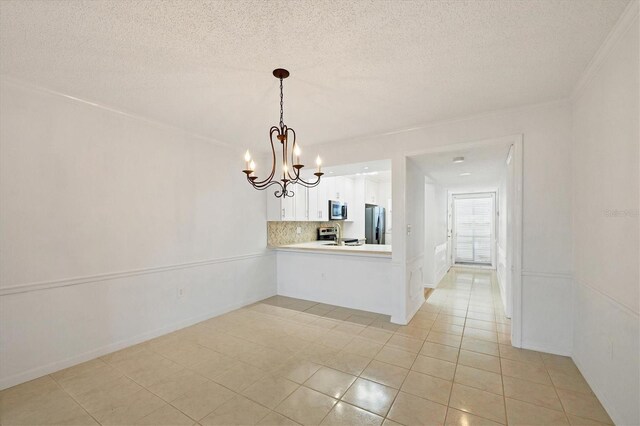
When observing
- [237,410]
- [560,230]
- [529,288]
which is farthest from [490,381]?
[237,410]

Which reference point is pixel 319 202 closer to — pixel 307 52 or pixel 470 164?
pixel 470 164

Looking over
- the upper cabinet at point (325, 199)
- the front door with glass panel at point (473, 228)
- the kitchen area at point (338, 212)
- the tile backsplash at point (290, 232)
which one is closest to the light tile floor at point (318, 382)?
the kitchen area at point (338, 212)

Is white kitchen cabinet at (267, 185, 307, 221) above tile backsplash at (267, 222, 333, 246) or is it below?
above

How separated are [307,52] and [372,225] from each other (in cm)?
577

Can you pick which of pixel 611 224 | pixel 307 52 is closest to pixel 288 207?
pixel 307 52

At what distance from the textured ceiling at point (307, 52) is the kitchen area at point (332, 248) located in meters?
1.61

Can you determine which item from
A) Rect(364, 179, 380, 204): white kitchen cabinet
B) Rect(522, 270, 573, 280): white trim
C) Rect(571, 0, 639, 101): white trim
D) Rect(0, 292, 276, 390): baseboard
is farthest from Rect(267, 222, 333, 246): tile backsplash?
Rect(571, 0, 639, 101): white trim

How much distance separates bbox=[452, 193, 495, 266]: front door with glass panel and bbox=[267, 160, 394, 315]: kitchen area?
10.1ft

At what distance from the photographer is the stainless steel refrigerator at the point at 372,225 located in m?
7.36

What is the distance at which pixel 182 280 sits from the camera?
3660mm

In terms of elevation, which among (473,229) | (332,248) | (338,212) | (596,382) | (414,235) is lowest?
(596,382)

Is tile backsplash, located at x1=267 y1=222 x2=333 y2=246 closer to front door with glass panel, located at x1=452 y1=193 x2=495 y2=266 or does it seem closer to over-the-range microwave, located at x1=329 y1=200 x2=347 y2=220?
over-the-range microwave, located at x1=329 y1=200 x2=347 y2=220

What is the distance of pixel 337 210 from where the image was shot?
6375 millimetres

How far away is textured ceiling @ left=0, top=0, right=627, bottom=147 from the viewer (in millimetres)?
1625
